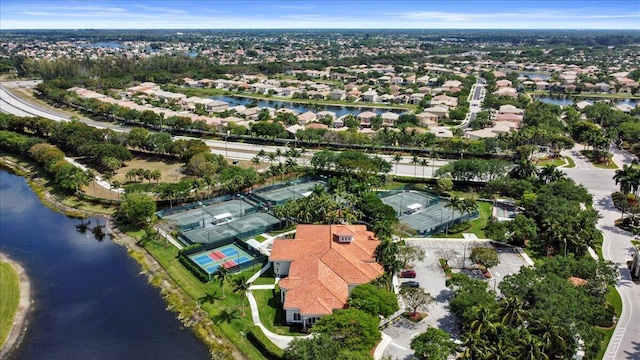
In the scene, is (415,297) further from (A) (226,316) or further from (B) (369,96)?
(B) (369,96)

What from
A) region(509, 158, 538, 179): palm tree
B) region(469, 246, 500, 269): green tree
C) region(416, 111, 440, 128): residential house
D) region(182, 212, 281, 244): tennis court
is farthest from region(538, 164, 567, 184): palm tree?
region(416, 111, 440, 128): residential house

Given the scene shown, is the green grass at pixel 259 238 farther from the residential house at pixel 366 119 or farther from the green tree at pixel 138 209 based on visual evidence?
the residential house at pixel 366 119

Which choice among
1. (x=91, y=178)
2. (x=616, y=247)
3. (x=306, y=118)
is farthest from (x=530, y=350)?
(x=306, y=118)

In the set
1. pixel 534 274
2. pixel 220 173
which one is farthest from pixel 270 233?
Answer: pixel 534 274

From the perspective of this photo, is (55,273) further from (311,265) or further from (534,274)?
(534,274)

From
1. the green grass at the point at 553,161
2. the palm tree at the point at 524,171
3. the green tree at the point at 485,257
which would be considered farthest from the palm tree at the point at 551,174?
the green tree at the point at 485,257

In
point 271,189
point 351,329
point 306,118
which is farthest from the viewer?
point 306,118
